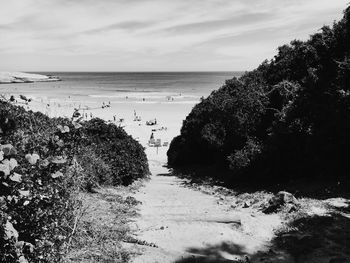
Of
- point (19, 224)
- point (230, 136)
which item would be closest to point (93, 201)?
point (19, 224)

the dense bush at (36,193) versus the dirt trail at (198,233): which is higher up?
the dense bush at (36,193)

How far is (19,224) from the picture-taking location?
430 cm

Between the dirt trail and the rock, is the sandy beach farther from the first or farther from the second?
the rock

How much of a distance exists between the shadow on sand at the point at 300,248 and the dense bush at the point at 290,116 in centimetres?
454

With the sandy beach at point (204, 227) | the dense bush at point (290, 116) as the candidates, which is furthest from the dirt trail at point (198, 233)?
the dense bush at point (290, 116)

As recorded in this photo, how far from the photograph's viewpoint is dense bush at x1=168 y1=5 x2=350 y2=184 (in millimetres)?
12336

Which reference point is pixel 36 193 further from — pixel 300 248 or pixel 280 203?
pixel 280 203

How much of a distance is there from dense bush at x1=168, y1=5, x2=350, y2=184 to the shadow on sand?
4544 mm

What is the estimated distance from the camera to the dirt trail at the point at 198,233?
6.39m

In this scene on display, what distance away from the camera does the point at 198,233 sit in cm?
752

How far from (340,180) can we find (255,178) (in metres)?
3.21

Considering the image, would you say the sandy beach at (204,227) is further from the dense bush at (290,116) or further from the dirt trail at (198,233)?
the dense bush at (290,116)

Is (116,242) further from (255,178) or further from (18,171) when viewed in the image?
(255,178)

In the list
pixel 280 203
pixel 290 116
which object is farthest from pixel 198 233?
pixel 290 116
